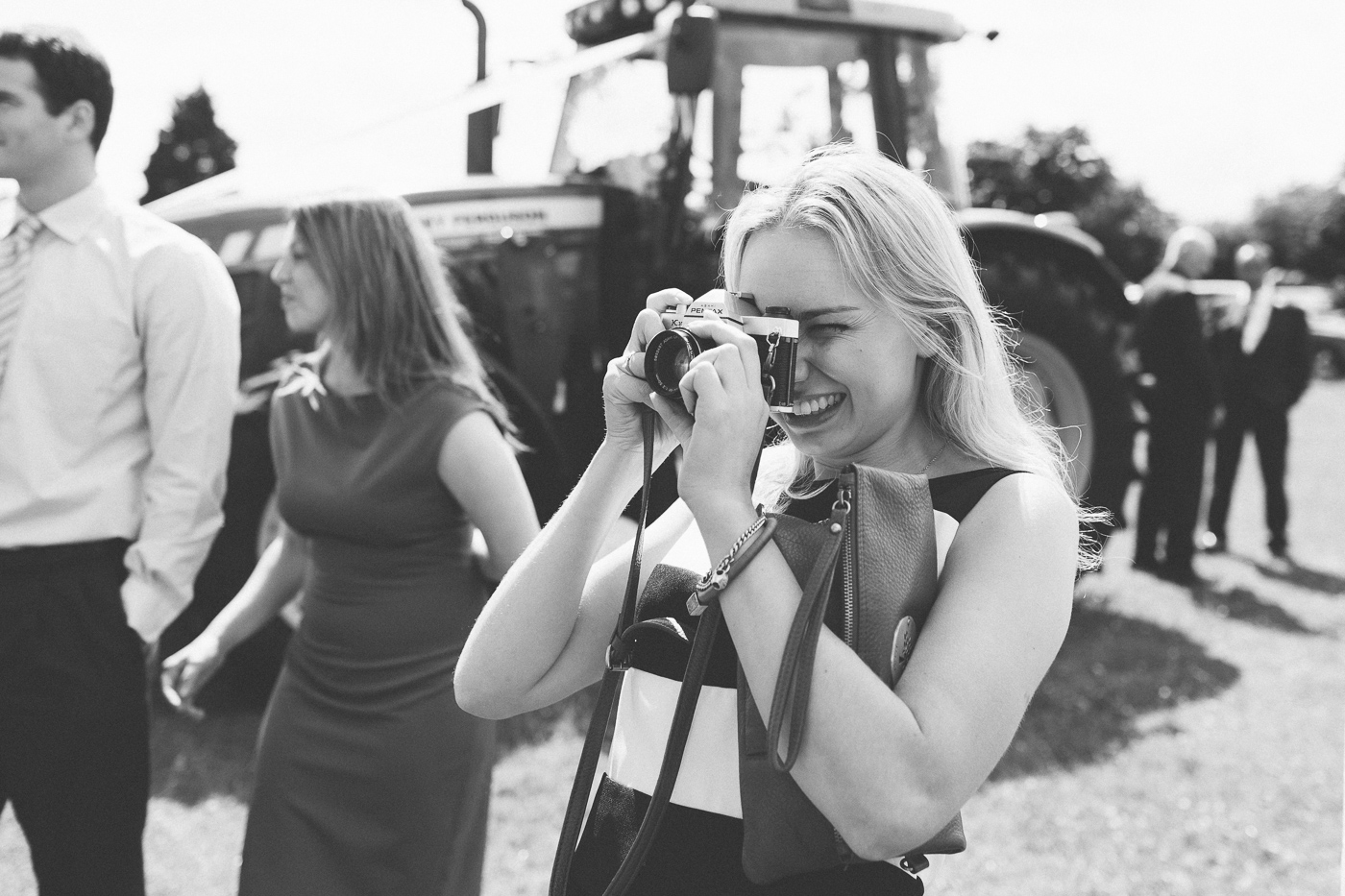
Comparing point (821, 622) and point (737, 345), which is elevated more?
point (737, 345)

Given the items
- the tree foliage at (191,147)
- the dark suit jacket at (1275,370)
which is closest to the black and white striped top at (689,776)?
the dark suit jacket at (1275,370)

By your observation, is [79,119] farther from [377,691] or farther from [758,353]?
[758,353]

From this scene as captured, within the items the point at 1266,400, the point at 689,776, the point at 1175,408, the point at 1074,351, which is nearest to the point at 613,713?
the point at 689,776

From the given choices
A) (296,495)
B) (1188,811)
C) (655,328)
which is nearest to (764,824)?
(655,328)

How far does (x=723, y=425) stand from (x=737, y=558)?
129mm

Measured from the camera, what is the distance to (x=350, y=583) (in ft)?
7.20

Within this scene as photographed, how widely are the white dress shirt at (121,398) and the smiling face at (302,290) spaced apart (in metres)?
0.14

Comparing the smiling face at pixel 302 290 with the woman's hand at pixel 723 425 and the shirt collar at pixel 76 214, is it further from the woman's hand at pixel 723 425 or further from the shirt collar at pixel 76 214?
the woman's hand at pixel 723 425

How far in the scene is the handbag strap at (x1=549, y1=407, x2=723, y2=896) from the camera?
1.18m

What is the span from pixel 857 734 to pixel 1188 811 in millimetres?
2958

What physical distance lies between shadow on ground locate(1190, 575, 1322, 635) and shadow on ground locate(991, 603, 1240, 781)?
0.63 meters

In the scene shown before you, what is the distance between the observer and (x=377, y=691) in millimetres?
2141

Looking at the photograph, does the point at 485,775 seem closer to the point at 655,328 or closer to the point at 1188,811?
the point at 655,328

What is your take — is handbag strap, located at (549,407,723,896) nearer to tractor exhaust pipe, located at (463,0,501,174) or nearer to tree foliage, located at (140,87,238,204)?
tractor exhaust pipe, located at (463,0,501,174)
